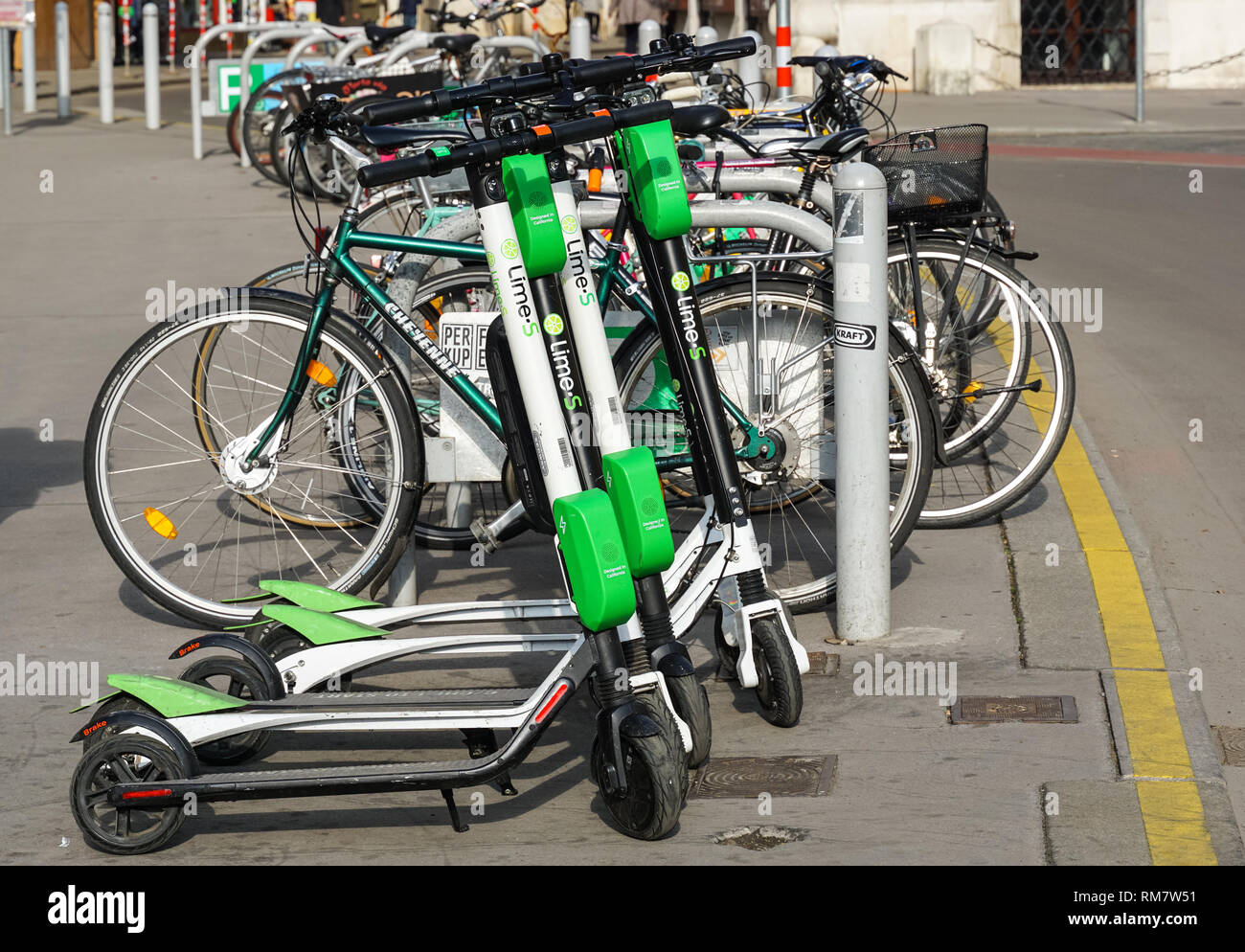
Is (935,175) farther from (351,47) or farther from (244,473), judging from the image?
(351,47)

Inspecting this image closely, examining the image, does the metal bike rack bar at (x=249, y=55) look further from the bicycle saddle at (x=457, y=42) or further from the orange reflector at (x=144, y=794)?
the orange reflector at (x=144, y=794)

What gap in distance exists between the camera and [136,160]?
17.0 metres

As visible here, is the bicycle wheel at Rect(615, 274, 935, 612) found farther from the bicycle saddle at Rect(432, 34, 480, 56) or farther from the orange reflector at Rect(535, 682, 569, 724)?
the bicycle saddle at Rect(432, 34, 480, 56)

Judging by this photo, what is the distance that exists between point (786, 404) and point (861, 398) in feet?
1.93

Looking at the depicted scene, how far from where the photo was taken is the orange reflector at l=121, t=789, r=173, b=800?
12.1ft

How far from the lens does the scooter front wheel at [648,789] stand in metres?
3.68

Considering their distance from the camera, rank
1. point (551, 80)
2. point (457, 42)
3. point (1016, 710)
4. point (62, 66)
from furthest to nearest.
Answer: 1. point (62, 66)
2. point (457, 42)
3. point (1016, 710)
4. point (551, 80)

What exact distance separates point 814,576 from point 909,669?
77 cm

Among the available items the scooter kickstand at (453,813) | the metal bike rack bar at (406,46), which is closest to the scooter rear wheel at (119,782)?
the scooter kickstand at (453,813)

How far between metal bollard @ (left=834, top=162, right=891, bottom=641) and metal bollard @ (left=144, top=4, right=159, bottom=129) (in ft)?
45.8

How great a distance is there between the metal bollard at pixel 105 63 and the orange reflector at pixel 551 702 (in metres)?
17.3

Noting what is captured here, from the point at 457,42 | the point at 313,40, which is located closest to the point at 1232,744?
the point at 457,42

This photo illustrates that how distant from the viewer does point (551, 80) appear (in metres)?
4.02
